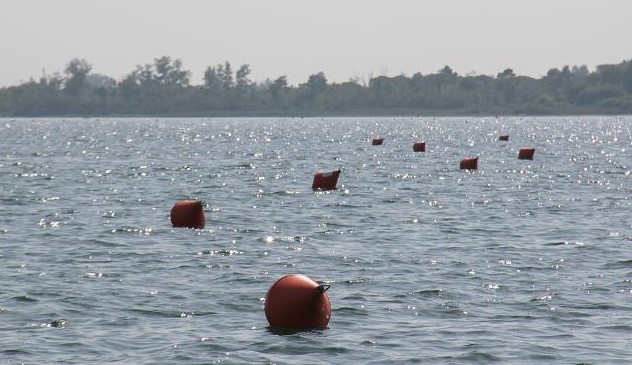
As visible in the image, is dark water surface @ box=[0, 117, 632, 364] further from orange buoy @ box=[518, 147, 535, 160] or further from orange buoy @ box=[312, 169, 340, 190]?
orange buoy @ box=[518, 147, 535, 160]

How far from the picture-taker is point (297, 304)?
21422mm

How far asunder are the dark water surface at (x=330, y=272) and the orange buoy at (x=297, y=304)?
28cm

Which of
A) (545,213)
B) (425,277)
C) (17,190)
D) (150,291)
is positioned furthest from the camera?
(17,190)

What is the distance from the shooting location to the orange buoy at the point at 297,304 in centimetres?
2139

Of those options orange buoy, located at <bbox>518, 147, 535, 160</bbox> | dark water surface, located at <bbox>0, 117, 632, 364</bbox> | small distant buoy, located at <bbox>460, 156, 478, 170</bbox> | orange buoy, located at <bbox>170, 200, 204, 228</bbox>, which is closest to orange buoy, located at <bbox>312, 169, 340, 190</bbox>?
dark water surface, located at <bbox>0, 117, 632, 364</bbox>

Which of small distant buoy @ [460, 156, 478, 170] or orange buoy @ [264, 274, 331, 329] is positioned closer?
orange buoy @ [264, 274, 331, 329]

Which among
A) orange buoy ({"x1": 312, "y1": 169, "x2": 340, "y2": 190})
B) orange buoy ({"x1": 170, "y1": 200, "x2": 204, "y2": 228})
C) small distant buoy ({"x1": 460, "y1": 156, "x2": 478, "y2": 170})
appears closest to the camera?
orange buoy ({"x1": 170, "y1": 200, "x2": 204, "y2": 228})

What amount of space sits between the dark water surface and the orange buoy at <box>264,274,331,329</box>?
0.93 feet

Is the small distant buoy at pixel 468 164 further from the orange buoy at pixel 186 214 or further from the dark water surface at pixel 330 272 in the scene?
the orange buoy at pixel 186 214

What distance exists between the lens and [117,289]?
26.0m

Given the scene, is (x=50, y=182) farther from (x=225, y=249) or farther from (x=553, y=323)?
(x=553, y=323)

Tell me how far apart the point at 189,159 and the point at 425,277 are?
67.1 m

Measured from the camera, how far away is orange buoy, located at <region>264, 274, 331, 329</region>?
2139 cm

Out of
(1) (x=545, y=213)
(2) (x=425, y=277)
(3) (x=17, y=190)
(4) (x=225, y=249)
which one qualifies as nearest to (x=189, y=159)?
(3) (x=17, y=190)
